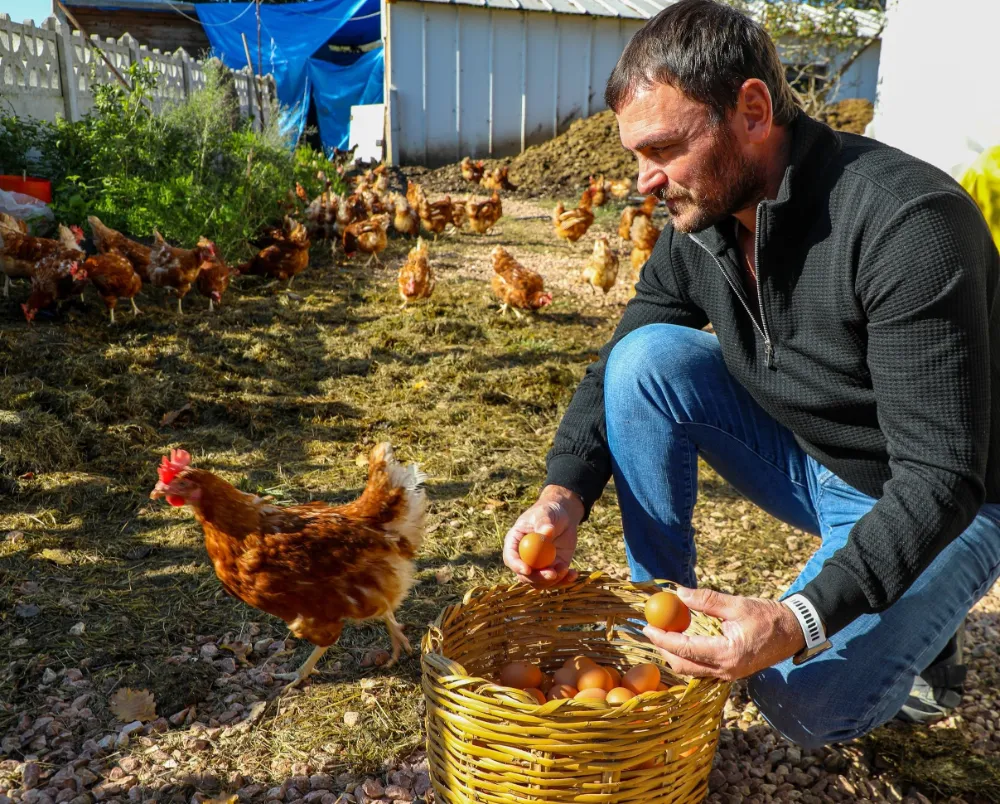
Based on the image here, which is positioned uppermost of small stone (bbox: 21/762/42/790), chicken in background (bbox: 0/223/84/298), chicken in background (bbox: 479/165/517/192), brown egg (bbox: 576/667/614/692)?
brown egg (bbox: 576/667/614/692)

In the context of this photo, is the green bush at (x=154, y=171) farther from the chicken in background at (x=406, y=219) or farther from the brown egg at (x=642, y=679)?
the brown egg at (x=642, y=679)

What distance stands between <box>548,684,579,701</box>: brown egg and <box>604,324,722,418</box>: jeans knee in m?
0.75

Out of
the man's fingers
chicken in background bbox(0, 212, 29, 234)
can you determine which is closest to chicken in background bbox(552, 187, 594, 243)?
chicken in background bbox(0, 212, 29, 234)

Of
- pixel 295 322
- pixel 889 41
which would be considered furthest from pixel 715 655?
pixel 889 41

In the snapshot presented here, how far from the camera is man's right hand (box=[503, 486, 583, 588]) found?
2.01m

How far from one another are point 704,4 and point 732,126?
29 centimetres

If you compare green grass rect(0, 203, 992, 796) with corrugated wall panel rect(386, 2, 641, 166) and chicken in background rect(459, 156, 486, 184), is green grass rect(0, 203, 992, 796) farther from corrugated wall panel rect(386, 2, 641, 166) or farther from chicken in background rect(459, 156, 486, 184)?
corrugated wall panel rect(386, 2, 641, 166)

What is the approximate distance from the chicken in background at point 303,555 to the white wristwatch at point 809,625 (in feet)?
4.65

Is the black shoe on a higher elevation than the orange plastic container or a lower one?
lower

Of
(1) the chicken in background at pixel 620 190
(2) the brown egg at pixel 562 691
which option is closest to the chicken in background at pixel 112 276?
(2) the brown egg at pixel 562 691

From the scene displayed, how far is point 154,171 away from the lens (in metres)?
8.02

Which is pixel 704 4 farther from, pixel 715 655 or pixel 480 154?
pixel 480 154

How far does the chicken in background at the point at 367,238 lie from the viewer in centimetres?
854

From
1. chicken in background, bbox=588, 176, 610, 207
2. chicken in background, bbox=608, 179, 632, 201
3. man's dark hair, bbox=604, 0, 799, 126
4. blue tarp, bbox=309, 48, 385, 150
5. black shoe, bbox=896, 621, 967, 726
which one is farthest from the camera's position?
blue tarp, bbox=309, 48, 385, 150
